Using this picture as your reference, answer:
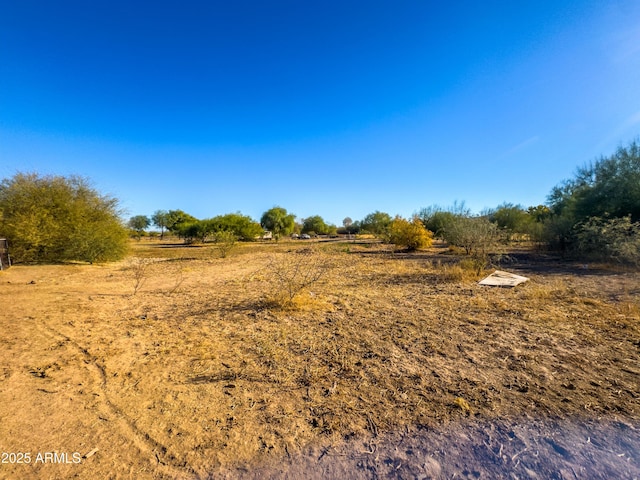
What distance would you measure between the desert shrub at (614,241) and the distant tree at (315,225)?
198 feet

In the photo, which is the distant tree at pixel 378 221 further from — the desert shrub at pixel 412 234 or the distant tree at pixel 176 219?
the distant tree at pixel 176 219

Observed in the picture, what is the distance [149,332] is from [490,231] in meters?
12.9

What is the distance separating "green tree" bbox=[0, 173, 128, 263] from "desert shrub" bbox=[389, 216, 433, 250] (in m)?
19.8

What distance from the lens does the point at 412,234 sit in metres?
22.0

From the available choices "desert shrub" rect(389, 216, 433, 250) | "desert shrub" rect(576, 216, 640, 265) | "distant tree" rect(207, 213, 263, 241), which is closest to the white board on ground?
"desert shrub" rect(576, 216, 640, 265)

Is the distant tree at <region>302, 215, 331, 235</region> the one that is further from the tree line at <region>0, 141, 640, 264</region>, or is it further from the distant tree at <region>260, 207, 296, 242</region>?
the tree line at <region>0, 141, 640, 264</region>

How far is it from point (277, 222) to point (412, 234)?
3593 cm

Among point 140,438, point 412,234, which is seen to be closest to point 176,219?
point 412,234

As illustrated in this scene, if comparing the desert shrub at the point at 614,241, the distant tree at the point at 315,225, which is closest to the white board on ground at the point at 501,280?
the desert shrub at the point at 614,241

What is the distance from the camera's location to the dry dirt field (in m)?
1.98

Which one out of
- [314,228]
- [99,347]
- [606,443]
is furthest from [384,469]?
[314,228]

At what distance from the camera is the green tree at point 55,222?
Answer: 44.7 feet

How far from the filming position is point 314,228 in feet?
242

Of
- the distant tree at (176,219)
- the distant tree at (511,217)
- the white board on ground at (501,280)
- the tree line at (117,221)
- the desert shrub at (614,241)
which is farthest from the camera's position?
the distant tree at (176,219)
